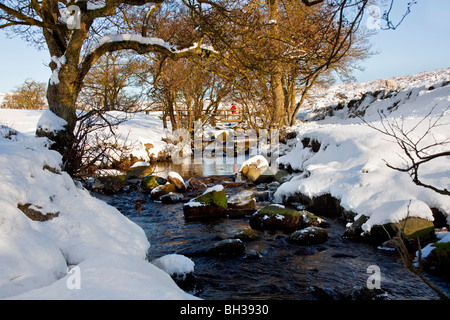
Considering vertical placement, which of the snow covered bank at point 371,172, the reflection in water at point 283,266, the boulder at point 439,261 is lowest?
the reflection in water at point 283,266

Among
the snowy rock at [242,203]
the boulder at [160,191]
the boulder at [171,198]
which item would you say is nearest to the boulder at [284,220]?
the snowy rock at [242,203]

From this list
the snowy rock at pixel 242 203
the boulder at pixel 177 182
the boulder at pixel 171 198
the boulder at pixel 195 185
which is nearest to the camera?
the snowy rock at pixel 242 203

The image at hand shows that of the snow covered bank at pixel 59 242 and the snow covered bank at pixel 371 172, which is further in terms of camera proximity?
the snow covered bank at pixel 371 172

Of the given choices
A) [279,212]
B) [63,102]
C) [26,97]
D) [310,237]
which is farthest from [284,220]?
[26,97]

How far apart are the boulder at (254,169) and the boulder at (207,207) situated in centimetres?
473

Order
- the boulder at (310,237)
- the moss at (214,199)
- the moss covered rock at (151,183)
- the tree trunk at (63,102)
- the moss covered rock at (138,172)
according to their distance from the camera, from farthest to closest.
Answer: the moss covered rock at (138,172), the moss covered rock at (151,183), the moss at (214,199), the boulder at (310,237), the tree trunk at (63,102)

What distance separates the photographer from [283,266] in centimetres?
547

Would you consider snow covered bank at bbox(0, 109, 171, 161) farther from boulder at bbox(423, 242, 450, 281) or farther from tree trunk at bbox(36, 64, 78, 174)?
boulder at bbox(423, 242, 450, 281)

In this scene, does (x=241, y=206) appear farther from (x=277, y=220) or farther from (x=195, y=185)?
(x=195, y=185)

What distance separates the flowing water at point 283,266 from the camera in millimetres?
4523

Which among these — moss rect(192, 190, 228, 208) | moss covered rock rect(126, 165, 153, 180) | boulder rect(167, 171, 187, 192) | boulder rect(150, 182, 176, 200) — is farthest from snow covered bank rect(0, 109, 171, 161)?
moss rect(192, 190, 228, 208)

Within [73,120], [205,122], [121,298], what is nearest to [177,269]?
[121,298]

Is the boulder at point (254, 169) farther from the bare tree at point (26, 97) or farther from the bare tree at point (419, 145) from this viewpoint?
the bare tree at point (26, 97)
